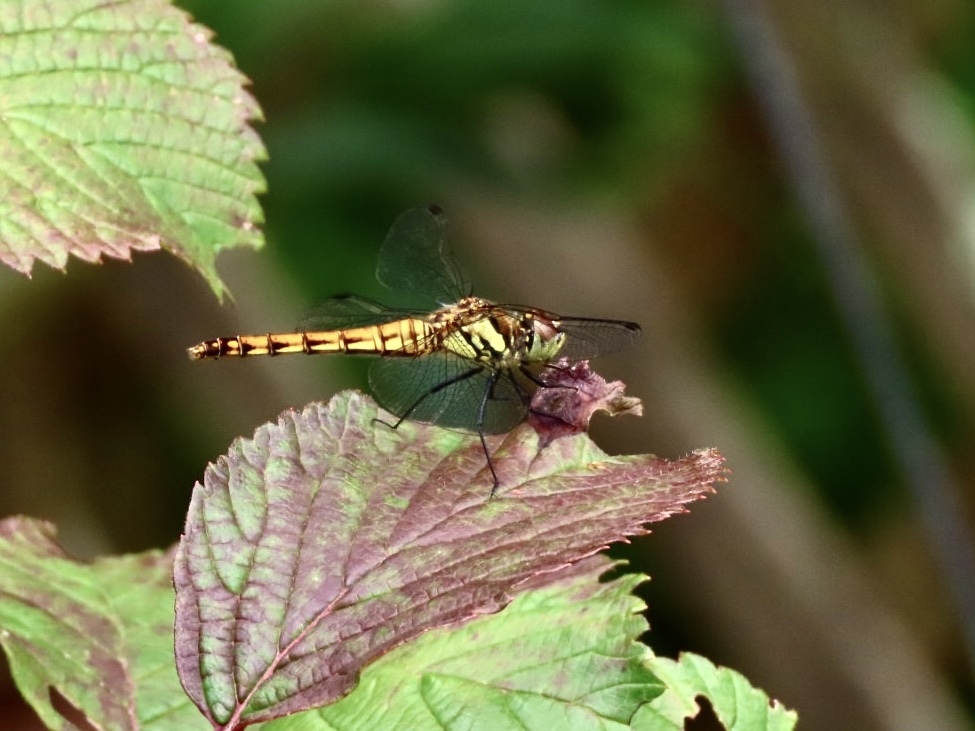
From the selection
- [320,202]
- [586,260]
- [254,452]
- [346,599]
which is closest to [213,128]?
[254,452]

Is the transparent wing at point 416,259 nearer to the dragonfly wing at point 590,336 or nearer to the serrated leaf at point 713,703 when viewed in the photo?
the dragonfly wing at point 590,336

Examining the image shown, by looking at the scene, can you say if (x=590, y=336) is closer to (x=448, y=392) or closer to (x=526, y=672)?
(x=448, y=392)

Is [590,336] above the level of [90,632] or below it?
above

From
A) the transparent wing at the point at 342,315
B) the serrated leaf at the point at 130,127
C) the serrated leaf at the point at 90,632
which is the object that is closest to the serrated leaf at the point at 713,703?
the serrated leaf at the point at 90,632

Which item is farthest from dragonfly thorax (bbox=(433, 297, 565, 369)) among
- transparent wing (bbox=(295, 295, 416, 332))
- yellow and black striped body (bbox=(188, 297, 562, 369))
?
transparent wing (bbox=(295, 295, 416, 332))

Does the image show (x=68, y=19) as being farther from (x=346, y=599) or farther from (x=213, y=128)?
(x=346, y=599)

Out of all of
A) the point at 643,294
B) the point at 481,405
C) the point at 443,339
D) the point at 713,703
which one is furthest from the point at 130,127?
the point at 643,294
